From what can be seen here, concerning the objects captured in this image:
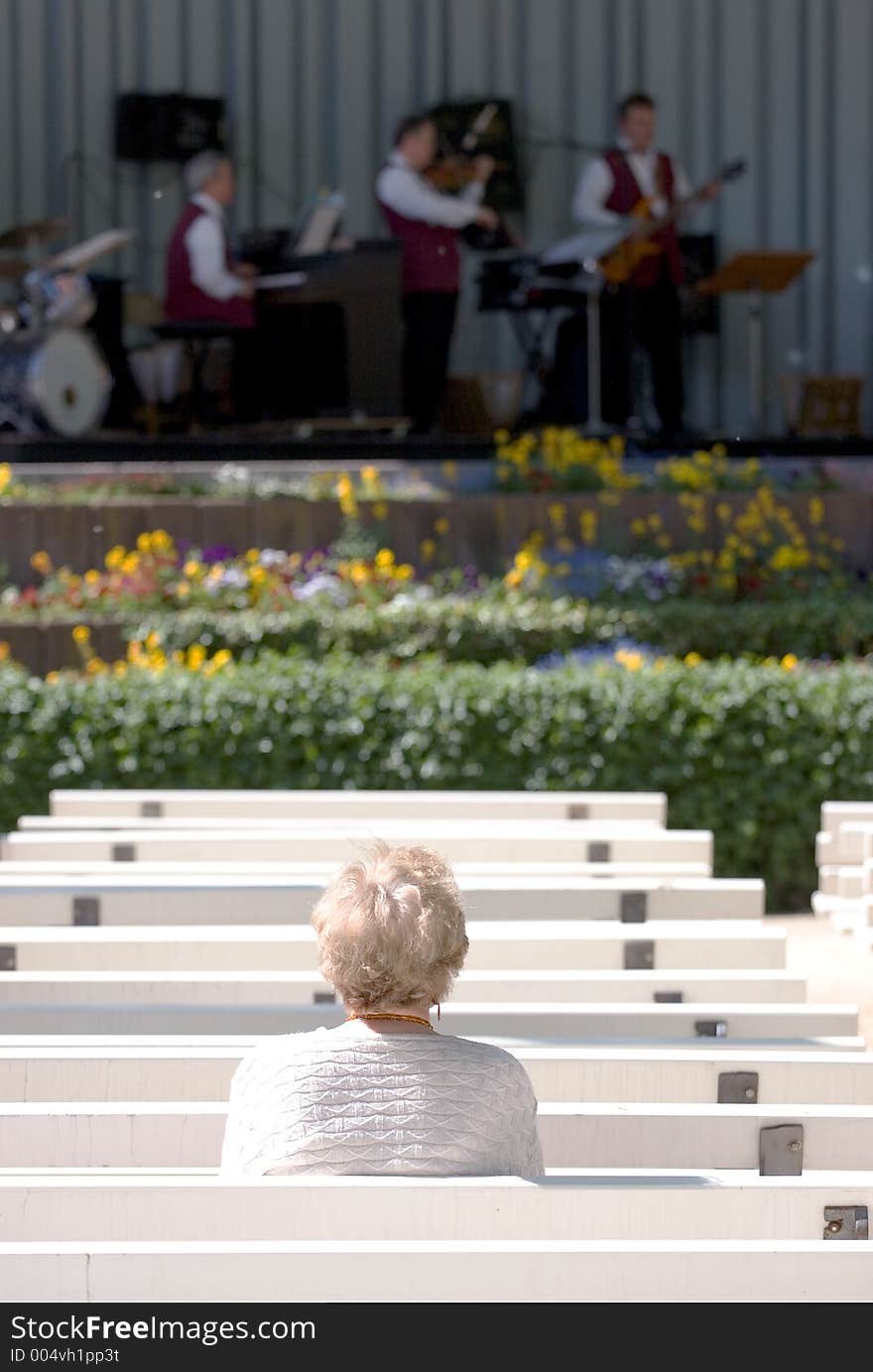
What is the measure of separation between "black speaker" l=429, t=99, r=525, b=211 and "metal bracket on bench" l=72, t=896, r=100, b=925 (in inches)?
387

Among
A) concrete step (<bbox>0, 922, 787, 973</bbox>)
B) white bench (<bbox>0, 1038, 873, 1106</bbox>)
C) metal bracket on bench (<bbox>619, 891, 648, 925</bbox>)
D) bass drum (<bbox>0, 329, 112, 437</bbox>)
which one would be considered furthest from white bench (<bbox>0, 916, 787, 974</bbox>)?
bass drum (<bbox>0, 329, 112, 437</bbox>)

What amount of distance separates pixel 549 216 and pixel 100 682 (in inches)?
317

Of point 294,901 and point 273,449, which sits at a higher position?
point 273,449

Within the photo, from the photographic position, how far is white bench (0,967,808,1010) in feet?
8.71

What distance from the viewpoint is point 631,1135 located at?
Answer: 2121 mm

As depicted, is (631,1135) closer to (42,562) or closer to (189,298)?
(42,562)

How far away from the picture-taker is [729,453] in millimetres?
9398

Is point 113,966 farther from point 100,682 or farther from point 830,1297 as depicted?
point 100,682

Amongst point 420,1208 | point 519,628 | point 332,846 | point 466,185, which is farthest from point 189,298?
point 420,1208

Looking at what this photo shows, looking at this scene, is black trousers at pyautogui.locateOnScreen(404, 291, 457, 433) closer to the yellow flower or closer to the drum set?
the drum set

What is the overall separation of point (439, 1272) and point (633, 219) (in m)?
9.21

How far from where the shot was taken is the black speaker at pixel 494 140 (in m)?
12.5

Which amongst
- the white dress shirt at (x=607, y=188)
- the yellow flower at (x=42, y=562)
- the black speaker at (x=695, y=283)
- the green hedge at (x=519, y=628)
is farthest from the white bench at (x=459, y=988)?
the black speaker at (x=695, y=283)

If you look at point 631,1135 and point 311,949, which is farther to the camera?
point 311,949
